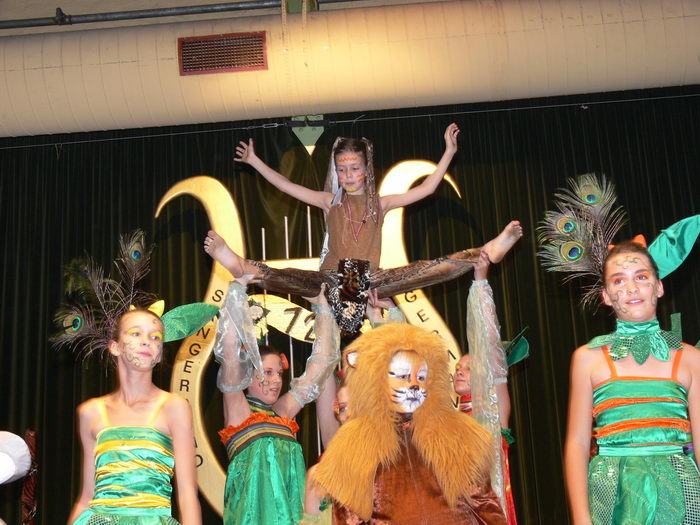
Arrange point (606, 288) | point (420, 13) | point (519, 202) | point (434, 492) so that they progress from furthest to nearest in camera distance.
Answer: point (519, 202) → point (420, 13) → point (606, 288) → point (434, 492)

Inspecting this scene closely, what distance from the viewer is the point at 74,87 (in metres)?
6.73

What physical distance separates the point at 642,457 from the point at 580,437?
0.20 metres

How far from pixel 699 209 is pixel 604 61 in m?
1.35

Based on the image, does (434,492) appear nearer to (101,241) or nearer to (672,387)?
(672,387)

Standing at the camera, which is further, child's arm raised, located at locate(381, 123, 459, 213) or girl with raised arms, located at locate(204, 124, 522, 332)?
child's arm raised, located at locate(381, 123, 459, 213)

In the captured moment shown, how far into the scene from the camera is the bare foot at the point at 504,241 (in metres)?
4.18

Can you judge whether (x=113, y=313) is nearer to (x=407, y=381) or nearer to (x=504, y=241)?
(x=407, y=381)

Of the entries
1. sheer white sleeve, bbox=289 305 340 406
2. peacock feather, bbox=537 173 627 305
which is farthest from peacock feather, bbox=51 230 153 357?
peacock feather, bbox=537 173 627 305

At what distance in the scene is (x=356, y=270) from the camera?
183 inches

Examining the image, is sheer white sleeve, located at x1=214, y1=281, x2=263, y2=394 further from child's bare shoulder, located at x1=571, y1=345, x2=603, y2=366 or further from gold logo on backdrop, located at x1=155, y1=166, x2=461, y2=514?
gold logo on backdrop, located at x1=155, y1=166, x2=461, y2=514

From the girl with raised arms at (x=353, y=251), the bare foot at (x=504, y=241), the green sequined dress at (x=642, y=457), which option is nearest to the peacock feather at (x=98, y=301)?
the girl with raised arms at (x=353, y=251)

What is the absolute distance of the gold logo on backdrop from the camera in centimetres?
659

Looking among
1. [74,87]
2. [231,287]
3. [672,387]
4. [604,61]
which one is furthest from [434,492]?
[74,87]

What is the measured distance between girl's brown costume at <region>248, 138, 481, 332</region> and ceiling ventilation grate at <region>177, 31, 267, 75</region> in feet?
6.13
